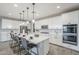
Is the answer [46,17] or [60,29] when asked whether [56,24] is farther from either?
[46,17]

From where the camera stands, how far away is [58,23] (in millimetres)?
1976

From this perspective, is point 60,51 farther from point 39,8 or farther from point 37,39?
point 39,8

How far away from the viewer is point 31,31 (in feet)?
6.43

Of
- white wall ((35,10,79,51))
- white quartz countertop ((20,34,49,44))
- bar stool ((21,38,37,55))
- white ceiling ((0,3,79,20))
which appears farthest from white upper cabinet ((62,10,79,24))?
bar stool ((21,38,37,55))

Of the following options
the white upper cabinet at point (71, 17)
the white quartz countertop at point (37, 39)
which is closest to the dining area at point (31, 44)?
the white quartz countertop at point (37, 39)

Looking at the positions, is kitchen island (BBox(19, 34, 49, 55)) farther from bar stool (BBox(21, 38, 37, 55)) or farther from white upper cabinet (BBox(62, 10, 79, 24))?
white upper cabinet (BBox(62, 10, 79, 24))

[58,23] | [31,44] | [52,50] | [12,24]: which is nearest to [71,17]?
[58,23]

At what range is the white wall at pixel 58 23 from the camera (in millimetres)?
1924

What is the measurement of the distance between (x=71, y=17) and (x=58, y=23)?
327 millimetres

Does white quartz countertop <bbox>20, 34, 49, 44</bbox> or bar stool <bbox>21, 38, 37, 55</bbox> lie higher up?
white quartz countertop <bbox>20, 34, 49, 44</bbox>

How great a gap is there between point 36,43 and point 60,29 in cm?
65

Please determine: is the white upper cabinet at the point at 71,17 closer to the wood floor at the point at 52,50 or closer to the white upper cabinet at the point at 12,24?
the wood floor at the point at 52,50

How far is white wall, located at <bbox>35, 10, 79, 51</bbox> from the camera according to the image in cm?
192
